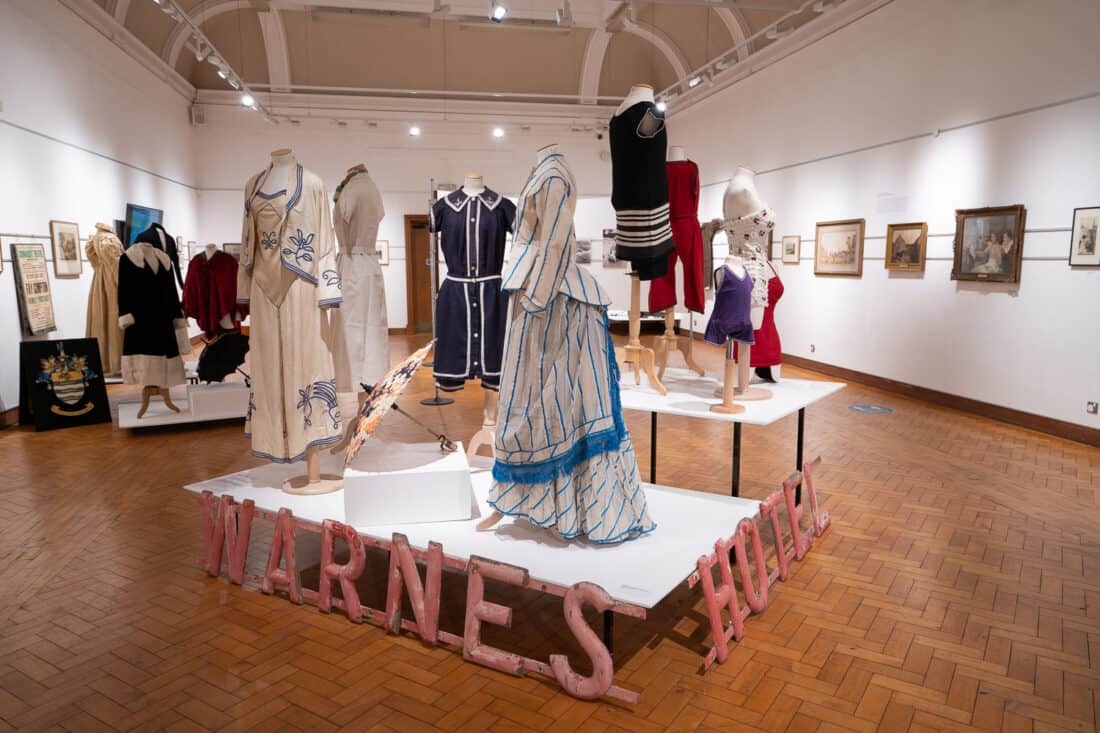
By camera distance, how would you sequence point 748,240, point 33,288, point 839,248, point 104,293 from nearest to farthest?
point 748,240 < point 33,288 < point 104,293 < point 839,248

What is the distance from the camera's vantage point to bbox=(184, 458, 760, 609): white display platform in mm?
2660

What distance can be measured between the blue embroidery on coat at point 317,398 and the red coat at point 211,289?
3614 mm

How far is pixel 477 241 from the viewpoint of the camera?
4531mm

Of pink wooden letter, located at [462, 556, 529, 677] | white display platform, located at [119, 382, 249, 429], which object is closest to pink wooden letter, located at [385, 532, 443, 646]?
pink wooden letter, located at [462, 556, 529, 677]

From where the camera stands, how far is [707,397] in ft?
14.3

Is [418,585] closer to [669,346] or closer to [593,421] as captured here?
[593,421]

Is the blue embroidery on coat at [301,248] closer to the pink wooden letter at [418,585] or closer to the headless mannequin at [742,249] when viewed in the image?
the pink wooden letter at [418,585]

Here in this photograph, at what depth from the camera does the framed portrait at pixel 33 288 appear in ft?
23.1

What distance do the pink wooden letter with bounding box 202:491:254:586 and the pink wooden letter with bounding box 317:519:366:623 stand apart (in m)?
0.48

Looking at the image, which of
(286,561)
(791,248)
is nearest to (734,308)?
(286,561)

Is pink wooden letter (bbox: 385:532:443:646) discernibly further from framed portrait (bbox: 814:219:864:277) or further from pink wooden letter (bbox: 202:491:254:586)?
framed portrait (bbox: 814:219:864:277)

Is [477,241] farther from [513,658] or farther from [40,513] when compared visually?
[40,513]

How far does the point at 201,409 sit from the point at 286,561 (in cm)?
407

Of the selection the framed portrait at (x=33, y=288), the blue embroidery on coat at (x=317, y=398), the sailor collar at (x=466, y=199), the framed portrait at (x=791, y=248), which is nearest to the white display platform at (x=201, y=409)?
the framed portrait at (x=33, y=288)
